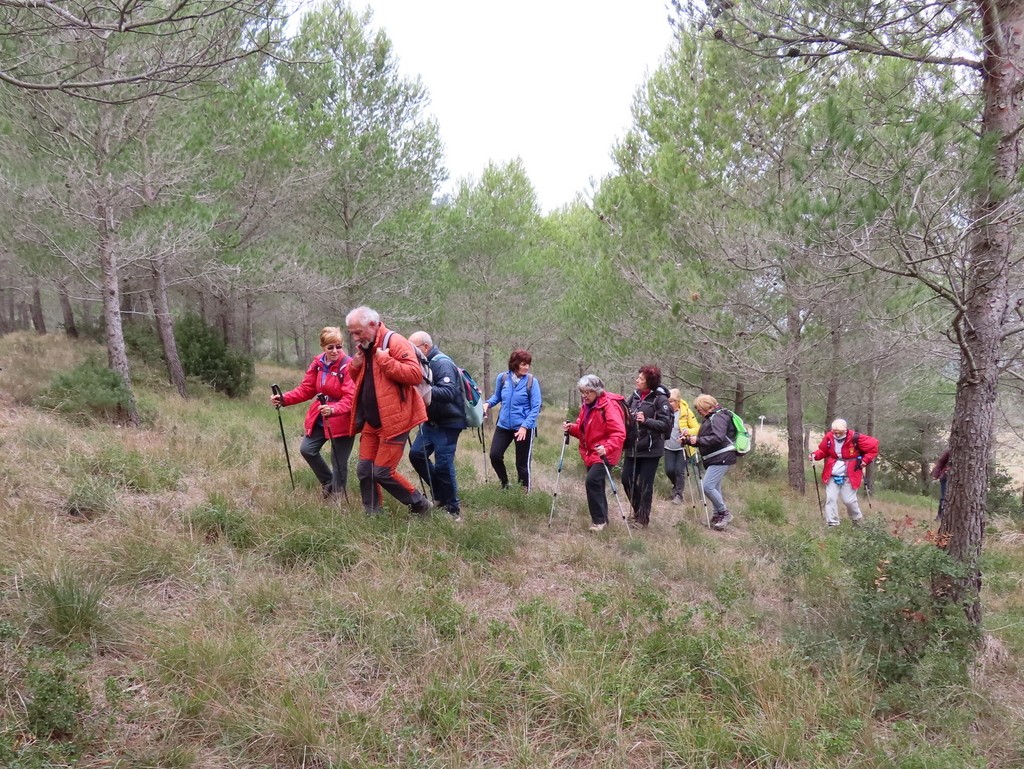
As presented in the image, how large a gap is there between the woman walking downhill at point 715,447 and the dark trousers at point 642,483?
2.92ft

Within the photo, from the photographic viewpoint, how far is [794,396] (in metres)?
10.3

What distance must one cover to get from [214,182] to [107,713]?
30.3 feet

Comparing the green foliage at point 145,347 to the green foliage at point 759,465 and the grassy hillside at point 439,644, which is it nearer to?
the grassy hillside at point 439,644

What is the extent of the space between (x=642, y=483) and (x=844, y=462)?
317 centimetres

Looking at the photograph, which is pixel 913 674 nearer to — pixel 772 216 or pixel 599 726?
pixel 599 726

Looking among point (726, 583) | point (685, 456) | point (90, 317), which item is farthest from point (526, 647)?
point (90, 317)

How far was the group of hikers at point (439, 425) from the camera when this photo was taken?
172 inches

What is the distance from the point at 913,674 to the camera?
3.03 meters

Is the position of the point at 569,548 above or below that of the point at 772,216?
below

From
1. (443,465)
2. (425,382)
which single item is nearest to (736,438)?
(443,465)

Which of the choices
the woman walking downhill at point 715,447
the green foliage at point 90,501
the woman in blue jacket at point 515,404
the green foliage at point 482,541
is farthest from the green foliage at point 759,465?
the green foliage at point 90,501

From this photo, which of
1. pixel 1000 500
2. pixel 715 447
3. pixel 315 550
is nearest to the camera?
pixel 315 550

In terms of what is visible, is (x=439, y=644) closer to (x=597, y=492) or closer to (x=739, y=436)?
(x=597, y=492)

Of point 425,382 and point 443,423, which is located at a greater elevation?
point 425,382
